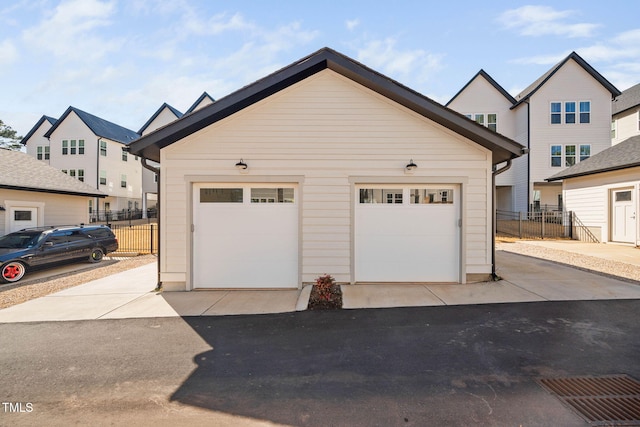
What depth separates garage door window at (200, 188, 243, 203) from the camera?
7.15m

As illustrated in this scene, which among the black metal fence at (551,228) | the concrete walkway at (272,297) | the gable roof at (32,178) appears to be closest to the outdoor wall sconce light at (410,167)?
the concrete walkway at (272,297)

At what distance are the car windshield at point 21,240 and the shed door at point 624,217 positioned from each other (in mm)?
21897

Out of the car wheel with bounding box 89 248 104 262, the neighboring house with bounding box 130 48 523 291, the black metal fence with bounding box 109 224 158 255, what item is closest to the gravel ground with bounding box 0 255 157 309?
the car wheel with bounding box 89 248 104 262

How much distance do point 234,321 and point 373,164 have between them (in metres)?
4.57

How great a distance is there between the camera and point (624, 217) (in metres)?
12.9

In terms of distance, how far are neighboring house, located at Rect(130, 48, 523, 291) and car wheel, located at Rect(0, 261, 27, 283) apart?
191 inches

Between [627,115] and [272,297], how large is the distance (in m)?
32.2

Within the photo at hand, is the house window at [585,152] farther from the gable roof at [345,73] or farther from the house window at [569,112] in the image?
the gable roof at [345,73]

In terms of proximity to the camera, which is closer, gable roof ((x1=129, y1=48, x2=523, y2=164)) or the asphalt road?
the asphalt road

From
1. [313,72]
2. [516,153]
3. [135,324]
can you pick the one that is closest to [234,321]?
[135,324]

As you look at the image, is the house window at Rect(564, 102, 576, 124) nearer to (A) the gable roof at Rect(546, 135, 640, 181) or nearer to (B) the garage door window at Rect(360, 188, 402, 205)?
(A) the gable roof at Rect(546, 135, 640, 181)

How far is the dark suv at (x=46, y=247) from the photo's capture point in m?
8.20

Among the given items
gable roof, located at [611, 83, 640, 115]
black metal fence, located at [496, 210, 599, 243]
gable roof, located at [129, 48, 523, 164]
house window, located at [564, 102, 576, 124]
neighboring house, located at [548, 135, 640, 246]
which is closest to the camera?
gable roof, located at [129, 48, 523, 164]

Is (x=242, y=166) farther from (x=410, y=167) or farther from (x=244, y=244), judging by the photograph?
(x=410, y=167)
